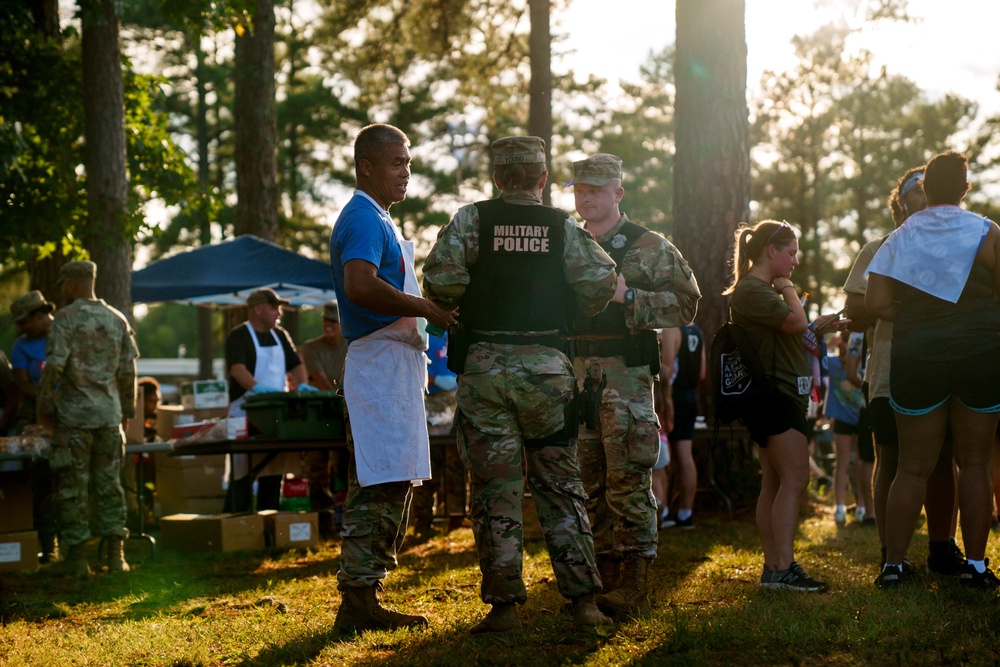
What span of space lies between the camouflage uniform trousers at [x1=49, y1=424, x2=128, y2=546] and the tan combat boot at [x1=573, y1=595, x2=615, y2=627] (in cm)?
475

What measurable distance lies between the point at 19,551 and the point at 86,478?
694 millimetres

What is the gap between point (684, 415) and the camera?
10.3m

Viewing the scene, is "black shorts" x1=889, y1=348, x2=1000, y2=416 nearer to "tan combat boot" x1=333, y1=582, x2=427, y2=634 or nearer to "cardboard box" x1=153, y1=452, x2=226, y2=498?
"tan combat boot" x1=333, y1=582, x2=427, y2=634

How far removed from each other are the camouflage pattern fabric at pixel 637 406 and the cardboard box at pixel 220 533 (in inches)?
175

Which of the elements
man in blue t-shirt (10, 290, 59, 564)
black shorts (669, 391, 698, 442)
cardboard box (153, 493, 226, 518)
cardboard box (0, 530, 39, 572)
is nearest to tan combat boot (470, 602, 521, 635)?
cardboard box (0, 530, 39, 572)

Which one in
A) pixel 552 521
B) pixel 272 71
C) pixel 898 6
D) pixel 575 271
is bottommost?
pixel 552 521

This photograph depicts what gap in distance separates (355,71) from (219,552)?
13663mm

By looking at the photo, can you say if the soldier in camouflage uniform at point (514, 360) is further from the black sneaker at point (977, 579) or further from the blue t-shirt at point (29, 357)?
the blue t-shirt at point (29, 357)

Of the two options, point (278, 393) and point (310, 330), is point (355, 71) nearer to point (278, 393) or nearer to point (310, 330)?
point (278, 393)

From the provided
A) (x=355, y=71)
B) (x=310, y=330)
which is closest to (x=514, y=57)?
(x=355, y=71)

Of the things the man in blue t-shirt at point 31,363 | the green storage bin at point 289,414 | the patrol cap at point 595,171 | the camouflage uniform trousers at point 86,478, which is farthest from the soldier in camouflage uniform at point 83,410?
the patrol cap at point 595,171

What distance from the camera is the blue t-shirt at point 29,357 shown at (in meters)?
10.4

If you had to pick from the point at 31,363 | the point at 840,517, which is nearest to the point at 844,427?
the point at 840,517

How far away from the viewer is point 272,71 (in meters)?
17.1
